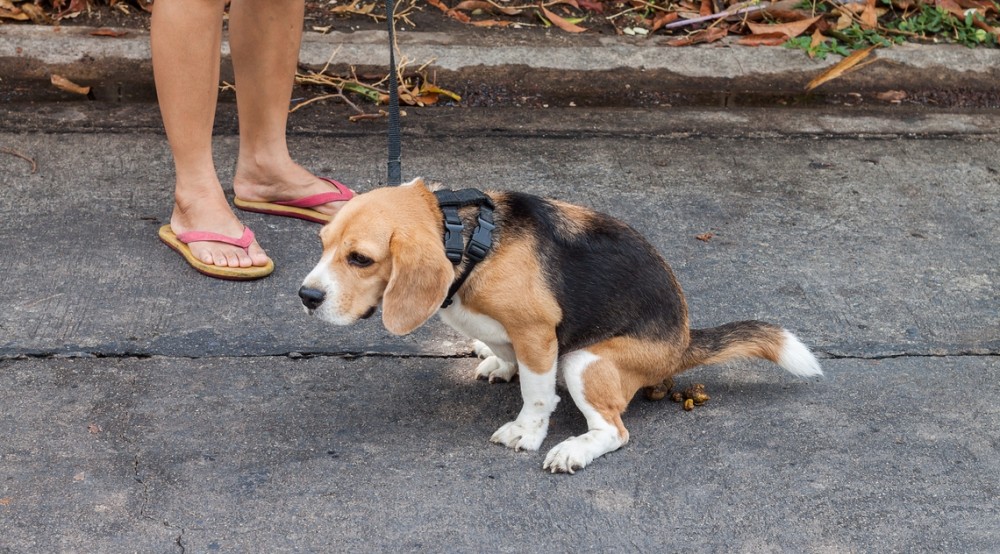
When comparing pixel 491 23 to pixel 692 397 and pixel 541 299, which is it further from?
pixel 541 299

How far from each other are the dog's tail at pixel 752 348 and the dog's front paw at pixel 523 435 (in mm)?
477

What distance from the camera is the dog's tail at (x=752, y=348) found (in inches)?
123

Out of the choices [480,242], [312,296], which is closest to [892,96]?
[480,242]

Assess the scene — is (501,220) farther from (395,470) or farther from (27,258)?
(27,258)

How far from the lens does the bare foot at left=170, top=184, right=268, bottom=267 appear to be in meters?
3.75

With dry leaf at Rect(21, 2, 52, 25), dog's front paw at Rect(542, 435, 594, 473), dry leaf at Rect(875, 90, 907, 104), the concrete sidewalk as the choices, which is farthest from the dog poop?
dry leaf at Rect(21, 2, 52, 25)

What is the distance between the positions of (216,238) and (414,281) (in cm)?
134

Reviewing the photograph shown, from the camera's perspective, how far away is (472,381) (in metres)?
3.34

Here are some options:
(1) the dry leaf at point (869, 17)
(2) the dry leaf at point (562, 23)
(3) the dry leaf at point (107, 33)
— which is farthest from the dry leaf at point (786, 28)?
(3) the dry leaf at point (107, 33)

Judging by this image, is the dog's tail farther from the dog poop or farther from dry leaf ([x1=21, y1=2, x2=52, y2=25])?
dry leaf ([x1=21, y1=2, x2=52, y2=25])

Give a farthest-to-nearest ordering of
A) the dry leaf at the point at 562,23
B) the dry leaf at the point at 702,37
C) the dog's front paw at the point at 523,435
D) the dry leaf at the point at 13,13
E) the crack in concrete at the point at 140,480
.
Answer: the dry leaf at the point at 562,23 → the dry leaf at the point at 702,37 → the dry leaf at the point at 13,13 → the dog's front paw at the point at 523,435 → the crack in concrete at the point at 140,480

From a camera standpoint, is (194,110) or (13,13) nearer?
(194,110)

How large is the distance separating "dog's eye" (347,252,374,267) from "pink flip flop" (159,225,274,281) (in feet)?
3.69

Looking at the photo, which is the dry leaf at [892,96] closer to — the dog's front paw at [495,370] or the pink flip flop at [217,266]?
the dog's front paw at [495,370]
